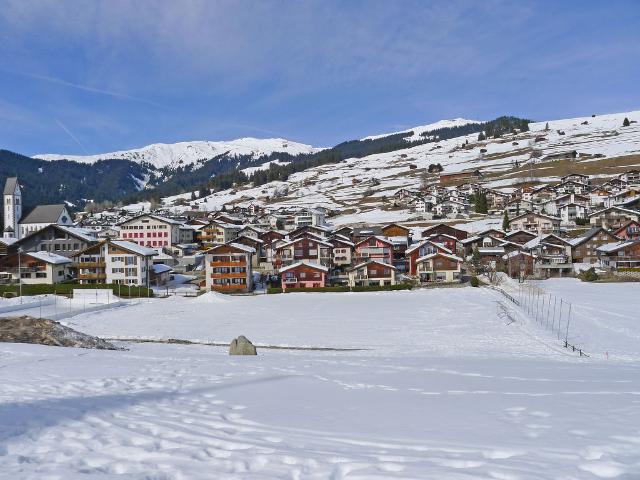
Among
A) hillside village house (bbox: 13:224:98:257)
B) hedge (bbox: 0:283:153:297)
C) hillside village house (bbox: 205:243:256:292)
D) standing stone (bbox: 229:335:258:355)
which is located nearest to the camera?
standing stone (bbox: 229:335:258:355)

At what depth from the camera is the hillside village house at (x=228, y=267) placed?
49.7 metres

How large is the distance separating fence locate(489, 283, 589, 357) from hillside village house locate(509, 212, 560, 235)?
36352 mm

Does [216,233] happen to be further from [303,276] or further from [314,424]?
[314,424]

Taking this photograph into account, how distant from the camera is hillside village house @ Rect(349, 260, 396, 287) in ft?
164

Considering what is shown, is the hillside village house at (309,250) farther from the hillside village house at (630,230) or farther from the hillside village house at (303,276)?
the hillside village house at (630,230)

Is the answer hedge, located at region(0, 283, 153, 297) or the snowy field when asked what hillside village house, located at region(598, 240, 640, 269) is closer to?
the snowy field

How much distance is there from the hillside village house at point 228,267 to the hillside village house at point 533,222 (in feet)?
164

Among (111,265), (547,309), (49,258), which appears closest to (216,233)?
(111,265)

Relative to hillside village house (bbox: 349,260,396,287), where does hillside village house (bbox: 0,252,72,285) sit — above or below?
above

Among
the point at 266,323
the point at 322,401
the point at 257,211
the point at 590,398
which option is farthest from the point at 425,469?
the point at 257,211

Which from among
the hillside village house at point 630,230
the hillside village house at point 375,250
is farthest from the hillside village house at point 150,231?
the hillside village house at point 630,230

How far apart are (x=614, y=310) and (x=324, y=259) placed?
3319 centimetres

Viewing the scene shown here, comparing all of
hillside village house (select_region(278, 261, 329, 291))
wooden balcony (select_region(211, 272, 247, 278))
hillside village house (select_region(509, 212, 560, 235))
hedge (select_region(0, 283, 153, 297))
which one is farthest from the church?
hillside village house (select_region(509, 212, 560, 235))

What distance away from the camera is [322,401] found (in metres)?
8.02
